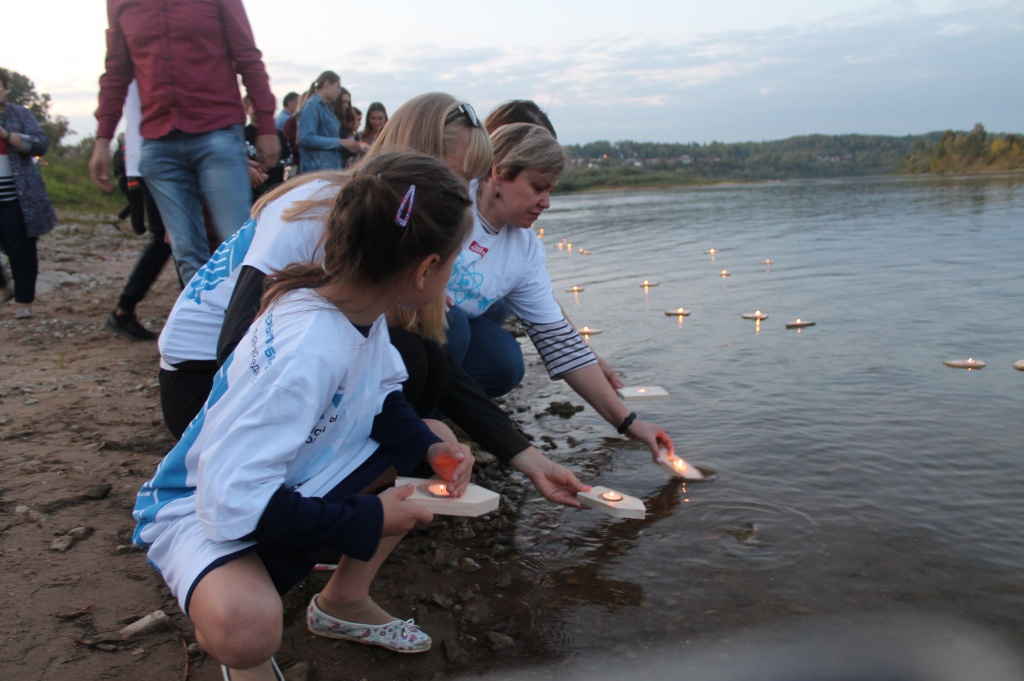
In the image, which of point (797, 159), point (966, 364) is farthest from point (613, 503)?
point (797, 159)

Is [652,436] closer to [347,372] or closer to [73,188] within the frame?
[347,372]


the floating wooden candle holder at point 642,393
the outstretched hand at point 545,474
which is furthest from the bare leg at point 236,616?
the floating wooden candle holder at point 642,393

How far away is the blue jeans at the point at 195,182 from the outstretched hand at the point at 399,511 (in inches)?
113

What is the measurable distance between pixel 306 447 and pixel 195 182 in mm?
3043

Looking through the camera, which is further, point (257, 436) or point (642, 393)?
point (642, 393)

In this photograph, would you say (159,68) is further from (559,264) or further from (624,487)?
(559,264)

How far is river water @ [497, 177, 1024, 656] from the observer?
93.1 inches

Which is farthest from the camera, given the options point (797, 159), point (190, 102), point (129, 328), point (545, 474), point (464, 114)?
point (797, 159)

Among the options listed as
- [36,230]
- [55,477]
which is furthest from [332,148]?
Result: [55,477]

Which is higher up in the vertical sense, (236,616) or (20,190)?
(20,190)

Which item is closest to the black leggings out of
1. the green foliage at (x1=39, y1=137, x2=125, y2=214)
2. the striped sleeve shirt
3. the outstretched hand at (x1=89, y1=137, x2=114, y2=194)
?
the striped sleeve shirt

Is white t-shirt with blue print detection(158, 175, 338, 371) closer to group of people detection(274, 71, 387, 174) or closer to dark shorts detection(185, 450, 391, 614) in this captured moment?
dark shorts detection(185, 450, 391, 614)

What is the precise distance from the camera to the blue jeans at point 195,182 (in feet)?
14.0

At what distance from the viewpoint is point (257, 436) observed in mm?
1636
